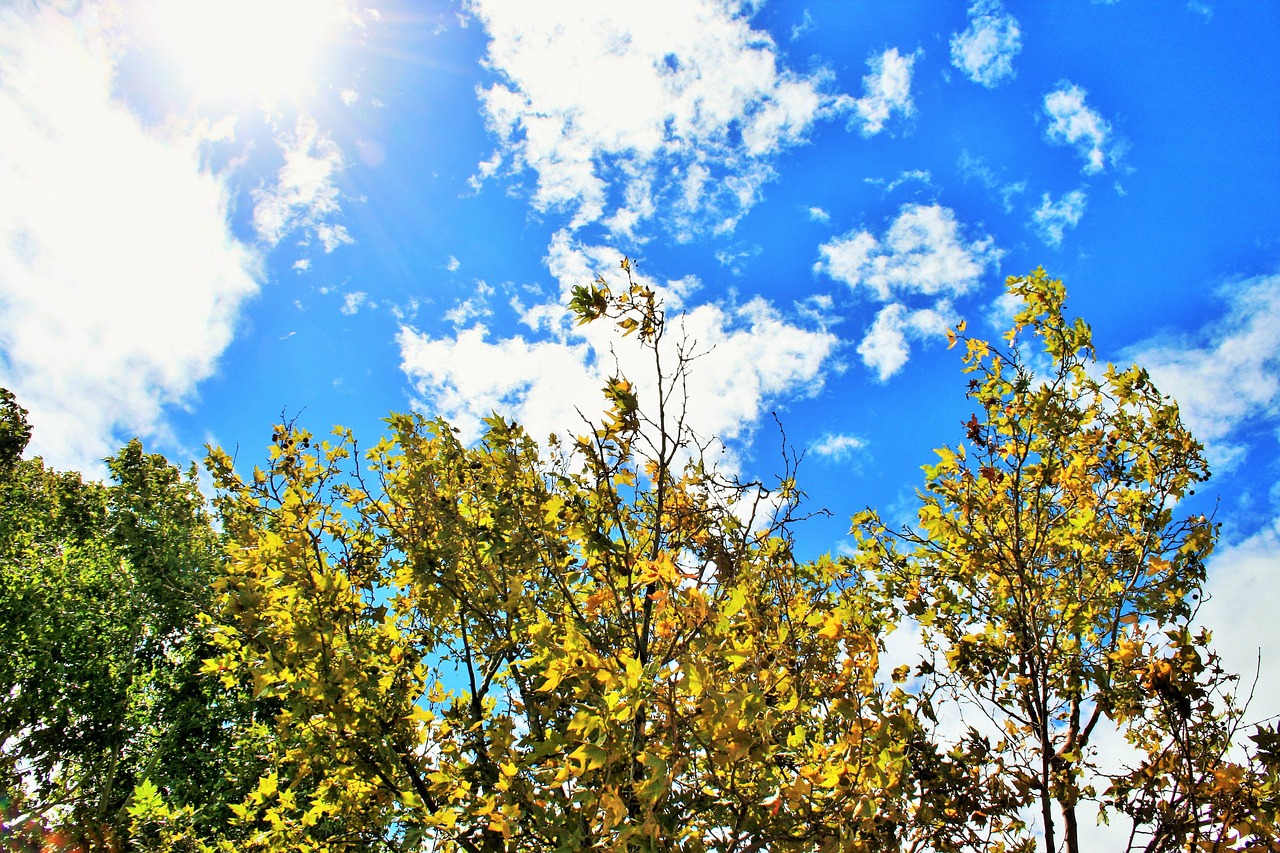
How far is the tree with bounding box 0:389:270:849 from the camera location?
1145 cm

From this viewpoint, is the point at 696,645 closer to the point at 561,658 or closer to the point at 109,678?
the point at 561,658

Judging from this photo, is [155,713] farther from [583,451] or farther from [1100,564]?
[1100,564]

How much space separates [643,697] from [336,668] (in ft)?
7.07

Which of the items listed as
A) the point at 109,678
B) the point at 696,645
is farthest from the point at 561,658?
the point at 109,678

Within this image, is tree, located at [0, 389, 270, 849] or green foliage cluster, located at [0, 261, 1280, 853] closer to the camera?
green foliage cluster, located at [0, 261, 1280, 853]

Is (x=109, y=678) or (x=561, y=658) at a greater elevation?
(x=109, y=678)

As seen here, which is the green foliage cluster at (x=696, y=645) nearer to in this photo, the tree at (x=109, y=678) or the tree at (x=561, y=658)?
the tree at (x=561, y=658)

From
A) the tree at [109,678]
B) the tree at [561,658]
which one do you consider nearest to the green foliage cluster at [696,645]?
the tree at [561,658]

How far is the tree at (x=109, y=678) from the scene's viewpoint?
11453 millimetres

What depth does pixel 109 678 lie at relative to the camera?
12.3 metres

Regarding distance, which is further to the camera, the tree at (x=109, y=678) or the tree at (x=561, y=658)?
the tree at (x=109, y=678)

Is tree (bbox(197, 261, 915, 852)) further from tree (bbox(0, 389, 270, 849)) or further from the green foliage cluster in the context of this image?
tree (bbox(0, 389, 270, 849))

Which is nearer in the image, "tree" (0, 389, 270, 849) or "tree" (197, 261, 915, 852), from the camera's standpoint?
"tree" (197, 261, 915, 852)

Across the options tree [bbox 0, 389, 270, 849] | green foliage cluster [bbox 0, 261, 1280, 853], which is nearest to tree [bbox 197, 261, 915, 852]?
green foliage cluster [bbox 0, 261, 1280, 853]
